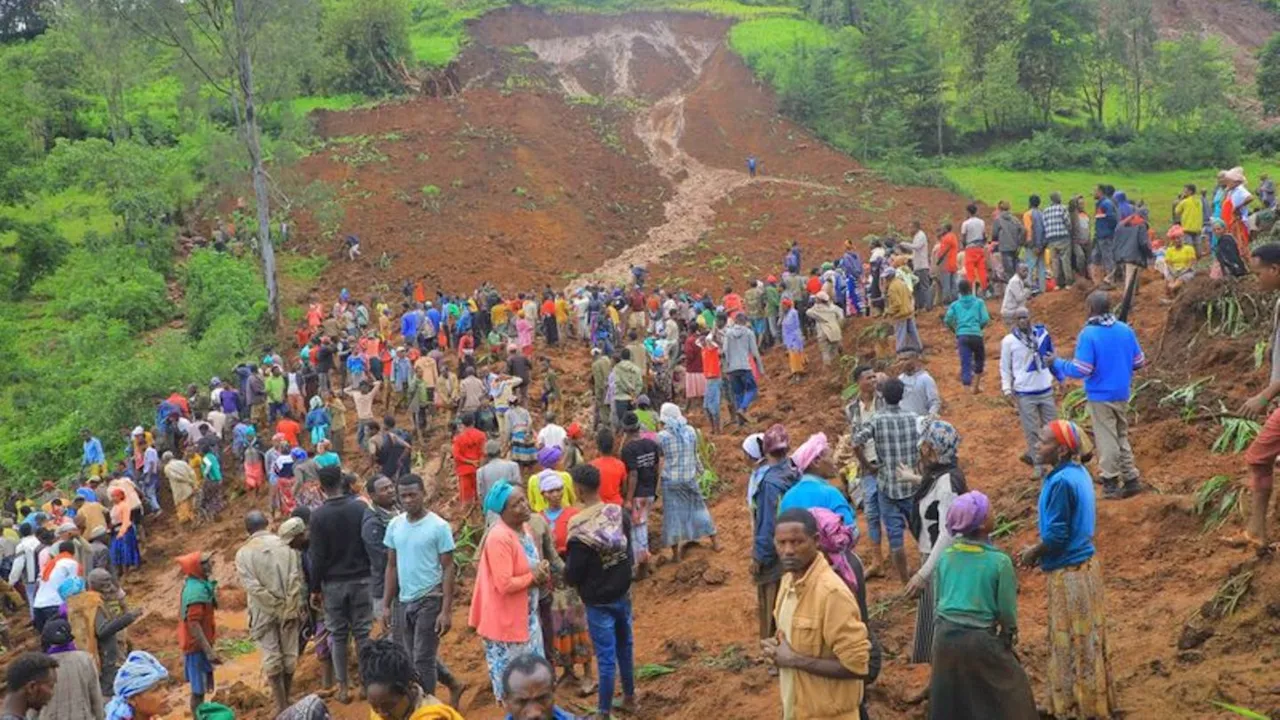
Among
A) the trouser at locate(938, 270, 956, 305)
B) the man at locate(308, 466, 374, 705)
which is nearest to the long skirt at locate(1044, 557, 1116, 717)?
the man at locate(308, 466, 374, 705)

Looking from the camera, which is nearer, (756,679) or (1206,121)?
(756,679)

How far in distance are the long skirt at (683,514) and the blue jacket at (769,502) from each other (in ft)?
8.90

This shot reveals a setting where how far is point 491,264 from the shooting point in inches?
1243

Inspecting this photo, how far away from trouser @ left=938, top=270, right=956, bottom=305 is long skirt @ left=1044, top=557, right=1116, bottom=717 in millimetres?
12289

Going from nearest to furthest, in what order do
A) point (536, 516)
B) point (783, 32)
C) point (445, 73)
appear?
point (536, 516) < point (445, 73) < point (783, 32)

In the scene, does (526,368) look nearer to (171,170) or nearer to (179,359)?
(179,359)

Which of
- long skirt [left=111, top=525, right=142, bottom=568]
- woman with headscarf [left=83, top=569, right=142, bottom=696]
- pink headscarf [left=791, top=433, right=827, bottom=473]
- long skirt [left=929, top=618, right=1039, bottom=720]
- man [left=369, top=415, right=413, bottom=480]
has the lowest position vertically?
long skirt [left=111, top=525, right=142, bottom=568]

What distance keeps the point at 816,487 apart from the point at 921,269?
12215mm

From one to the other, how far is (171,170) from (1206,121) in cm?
4141

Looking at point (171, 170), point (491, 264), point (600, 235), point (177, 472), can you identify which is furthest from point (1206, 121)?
point (177, 472)

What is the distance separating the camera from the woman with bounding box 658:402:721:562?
958cm

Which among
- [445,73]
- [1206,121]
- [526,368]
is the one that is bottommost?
[526,368]

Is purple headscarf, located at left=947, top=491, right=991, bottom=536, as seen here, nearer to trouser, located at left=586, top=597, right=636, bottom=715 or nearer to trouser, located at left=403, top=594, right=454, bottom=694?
trouser, located at left=586, top=597, right=636, bottom=715

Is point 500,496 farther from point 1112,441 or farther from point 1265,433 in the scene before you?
point 1112,441
